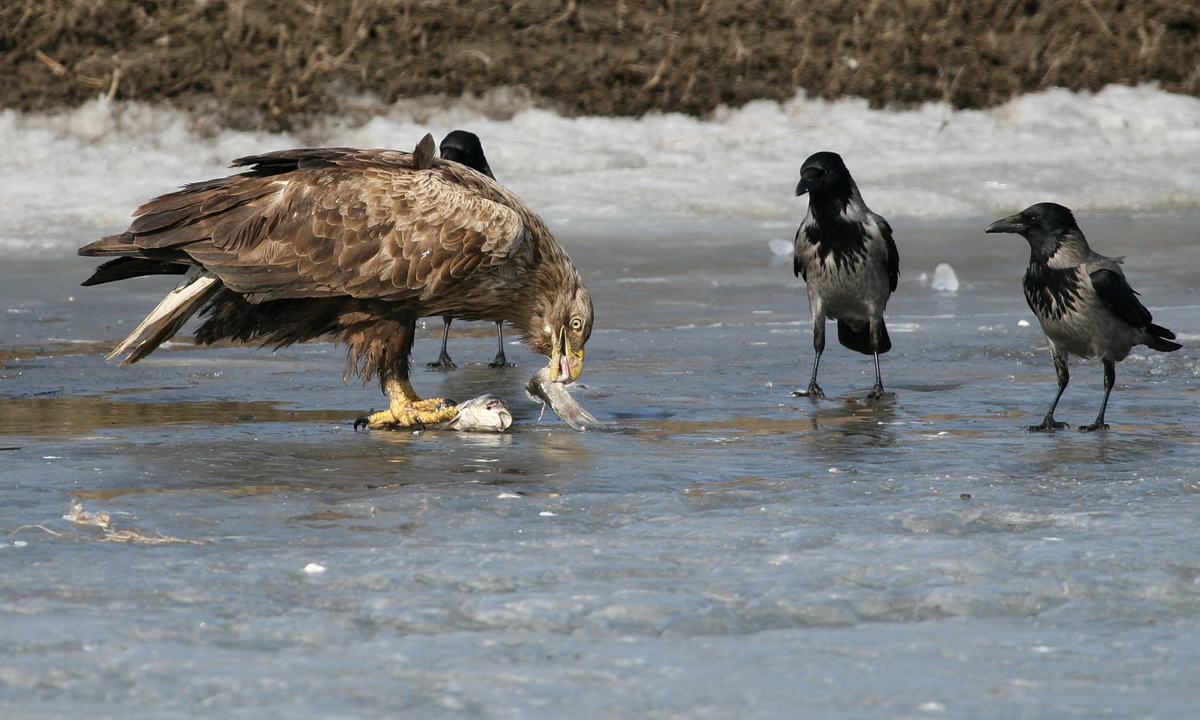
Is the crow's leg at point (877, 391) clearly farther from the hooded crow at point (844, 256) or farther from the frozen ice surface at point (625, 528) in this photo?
the hooded crow at point (844, 256)

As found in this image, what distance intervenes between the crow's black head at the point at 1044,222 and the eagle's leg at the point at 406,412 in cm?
267

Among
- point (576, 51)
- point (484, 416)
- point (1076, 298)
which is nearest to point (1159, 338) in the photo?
point (1076, 298)

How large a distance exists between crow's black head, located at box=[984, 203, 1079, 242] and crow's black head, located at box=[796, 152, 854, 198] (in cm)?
112

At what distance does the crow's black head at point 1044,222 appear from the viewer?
23.7 ft

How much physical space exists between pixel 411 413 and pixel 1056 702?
404 centimetres

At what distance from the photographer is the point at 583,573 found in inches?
163

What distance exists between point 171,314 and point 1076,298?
4035 millimetres

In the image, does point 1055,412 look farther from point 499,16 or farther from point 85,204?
point 499,16

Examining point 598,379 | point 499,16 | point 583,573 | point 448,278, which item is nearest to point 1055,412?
point 598,379

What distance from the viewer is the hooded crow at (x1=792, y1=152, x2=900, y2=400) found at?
8266mm

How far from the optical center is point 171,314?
6.94m

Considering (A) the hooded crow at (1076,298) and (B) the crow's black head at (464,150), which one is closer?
(A) the hooded crow at (1076,298)

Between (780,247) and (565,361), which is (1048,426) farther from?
(780,247)

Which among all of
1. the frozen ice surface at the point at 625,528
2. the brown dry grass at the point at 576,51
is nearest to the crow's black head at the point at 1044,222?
the frozen ice surface at the point at 625,528
